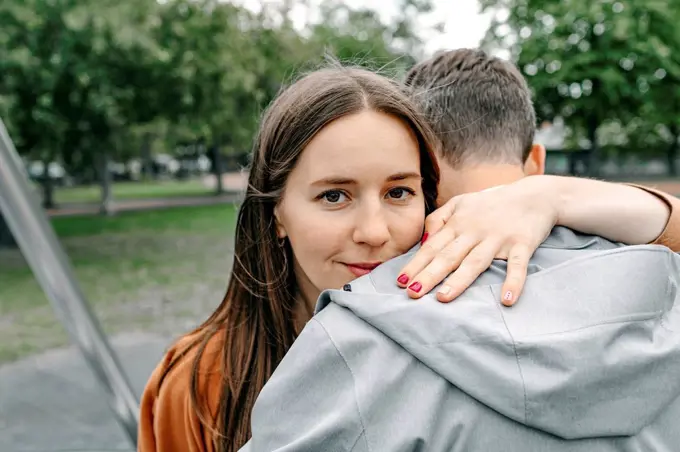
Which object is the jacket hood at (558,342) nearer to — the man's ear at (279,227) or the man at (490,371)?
the man at (490,371)

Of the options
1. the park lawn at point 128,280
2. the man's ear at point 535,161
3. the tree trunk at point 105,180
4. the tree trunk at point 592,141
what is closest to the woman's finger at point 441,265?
the man's ear at point 535,161

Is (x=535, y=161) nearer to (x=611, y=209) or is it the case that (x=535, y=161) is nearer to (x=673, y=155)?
(x=611, y=209)

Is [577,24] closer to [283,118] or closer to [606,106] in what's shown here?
[606,106]

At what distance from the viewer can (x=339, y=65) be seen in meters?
1.52

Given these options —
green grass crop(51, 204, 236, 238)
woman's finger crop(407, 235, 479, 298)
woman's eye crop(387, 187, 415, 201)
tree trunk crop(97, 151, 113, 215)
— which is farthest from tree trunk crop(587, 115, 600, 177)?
woman's finger crop(407, 235, 479, 298)

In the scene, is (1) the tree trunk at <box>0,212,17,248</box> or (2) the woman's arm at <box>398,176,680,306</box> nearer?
(2) the woman's arm at <box>398,176,680,306</box>

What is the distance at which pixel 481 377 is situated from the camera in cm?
84

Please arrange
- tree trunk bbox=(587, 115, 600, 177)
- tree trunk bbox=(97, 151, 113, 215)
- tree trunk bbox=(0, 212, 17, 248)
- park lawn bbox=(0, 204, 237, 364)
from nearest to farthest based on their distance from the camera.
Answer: park lawn bbox=(0, 204, 237, 364) < tree trunk bbox=(0, 212, 17, 248) < tree trunk bbox=(97, 151, 113, 215) < tree trunk bbox=(587, 115, 600, 177)

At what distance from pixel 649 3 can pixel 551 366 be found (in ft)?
58.7

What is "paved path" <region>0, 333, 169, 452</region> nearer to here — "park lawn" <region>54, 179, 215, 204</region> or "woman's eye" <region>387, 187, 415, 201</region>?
"woman's eye" <region>387, 187, 415, 201</region>

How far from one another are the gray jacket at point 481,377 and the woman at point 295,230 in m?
0.26

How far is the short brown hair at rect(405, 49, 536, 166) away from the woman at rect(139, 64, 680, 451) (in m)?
0.17

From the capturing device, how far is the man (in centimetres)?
83

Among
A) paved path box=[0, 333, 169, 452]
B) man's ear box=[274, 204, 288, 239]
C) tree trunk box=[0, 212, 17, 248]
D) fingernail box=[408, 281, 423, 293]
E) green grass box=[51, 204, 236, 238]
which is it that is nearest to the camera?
fingernail box=[408, 281, 423, 293]
